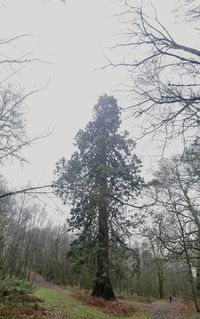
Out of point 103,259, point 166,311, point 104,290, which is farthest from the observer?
point 166,311

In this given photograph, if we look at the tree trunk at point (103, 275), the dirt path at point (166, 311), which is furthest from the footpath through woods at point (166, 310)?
the tree trunk at point (103, 275)

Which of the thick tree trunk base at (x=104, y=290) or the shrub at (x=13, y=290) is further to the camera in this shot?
the thick tree trunk base at (x=104, y=290)

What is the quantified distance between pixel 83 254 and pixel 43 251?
126 feet

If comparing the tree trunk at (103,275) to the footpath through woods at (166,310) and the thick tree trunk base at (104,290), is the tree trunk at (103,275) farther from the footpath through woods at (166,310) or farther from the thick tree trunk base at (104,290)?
the footpath through woods at (166,310)

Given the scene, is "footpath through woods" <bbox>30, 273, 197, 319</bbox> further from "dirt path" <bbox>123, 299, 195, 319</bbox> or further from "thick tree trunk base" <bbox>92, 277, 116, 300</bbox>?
"thick tree trunk base" <bbox>92, 277, 116, 300</bbox>

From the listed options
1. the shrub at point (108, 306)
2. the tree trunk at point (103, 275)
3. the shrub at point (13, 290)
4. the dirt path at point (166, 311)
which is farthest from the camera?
the tree trunk at point (103, 275)

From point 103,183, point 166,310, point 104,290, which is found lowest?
point 166,310

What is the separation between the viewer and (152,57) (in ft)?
11.7

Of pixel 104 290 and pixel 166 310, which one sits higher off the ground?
pixel 104 290

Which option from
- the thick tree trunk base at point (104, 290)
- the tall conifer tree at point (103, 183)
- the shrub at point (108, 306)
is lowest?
the shrub at point (108, 306)

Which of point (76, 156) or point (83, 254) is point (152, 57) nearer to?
point (83, 254)

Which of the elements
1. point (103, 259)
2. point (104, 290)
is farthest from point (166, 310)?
point (103, 259)

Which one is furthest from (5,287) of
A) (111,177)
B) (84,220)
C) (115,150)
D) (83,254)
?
(115,150)

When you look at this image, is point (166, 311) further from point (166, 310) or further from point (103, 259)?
point (103, 259)
